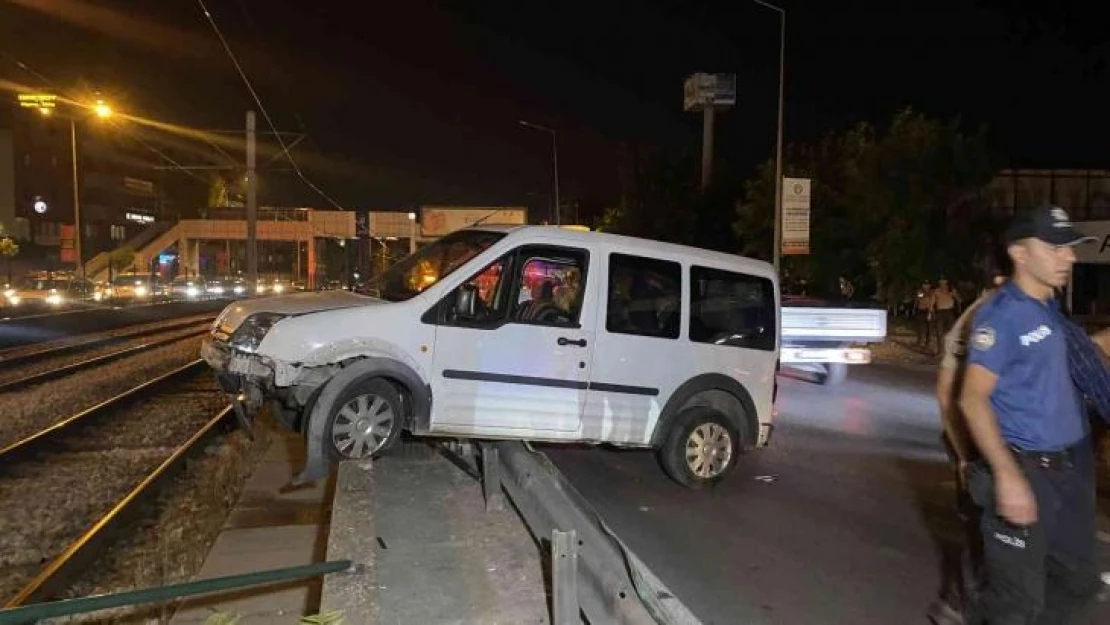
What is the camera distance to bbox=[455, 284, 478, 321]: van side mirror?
6.98m

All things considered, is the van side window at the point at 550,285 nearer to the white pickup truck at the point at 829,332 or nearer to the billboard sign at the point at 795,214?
the white pickup truck at the point at 829,332

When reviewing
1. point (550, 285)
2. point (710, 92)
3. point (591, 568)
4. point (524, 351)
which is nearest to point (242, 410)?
point (524, 351)

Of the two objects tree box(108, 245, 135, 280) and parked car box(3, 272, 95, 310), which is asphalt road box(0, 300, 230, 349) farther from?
tree box(108, 245, 135, 280)

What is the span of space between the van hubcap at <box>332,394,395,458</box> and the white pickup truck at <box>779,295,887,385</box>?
739 cm

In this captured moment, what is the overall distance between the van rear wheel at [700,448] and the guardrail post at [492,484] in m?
1.59

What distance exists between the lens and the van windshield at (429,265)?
23.9 feet

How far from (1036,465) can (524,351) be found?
4111 millimetres

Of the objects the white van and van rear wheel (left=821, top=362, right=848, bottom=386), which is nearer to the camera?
the white van

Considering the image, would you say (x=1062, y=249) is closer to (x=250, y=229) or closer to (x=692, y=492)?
(x=692, y=492)

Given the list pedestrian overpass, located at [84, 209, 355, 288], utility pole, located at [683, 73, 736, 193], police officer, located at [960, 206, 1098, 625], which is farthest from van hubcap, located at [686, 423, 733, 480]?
pedestrian overpass, located at [84, 209, 355, 288]

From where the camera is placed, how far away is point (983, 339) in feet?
11.4

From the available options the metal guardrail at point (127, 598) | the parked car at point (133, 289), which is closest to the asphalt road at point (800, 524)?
the metal guardrail at point (127, 598)

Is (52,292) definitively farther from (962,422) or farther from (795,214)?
(962,422)

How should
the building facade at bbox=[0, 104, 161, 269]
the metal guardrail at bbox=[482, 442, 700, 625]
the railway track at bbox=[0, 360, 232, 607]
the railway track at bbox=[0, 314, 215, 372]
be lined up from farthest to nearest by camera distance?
the building facade at bbox=[0, 104, 161, 269], the railway track at bbox=[0, 314, 215, 372], the railway track at bbox=[0, 360, 232, 607], the metal guardrail at bbox=[482, 442, 700, 625]
